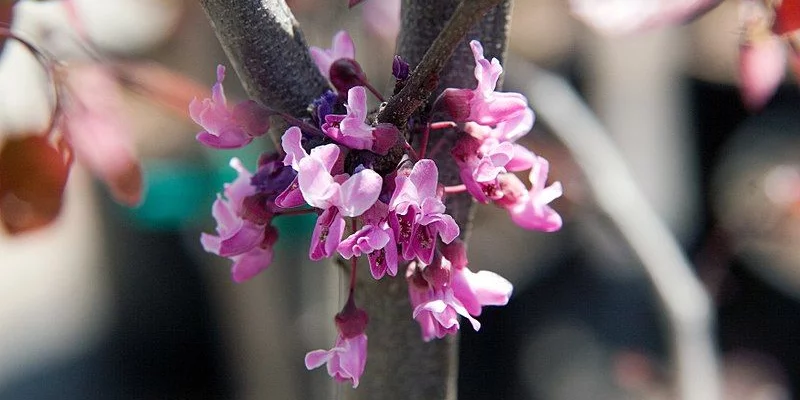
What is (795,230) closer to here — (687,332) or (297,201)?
(687,332)

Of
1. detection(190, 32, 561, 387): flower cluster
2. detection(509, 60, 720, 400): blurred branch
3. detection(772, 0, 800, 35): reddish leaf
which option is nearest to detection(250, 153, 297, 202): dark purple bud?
detection(190, 32, 561, 387): flower cluster

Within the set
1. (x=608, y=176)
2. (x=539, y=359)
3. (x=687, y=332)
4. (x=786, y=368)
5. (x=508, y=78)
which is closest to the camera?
(x=687, y=332)

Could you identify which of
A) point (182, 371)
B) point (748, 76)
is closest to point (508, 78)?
point (748, 76)

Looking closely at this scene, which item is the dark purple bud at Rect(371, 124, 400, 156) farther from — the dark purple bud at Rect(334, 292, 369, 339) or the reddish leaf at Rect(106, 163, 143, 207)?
the reddish leaf at Rect(106, 163, 143, 207)

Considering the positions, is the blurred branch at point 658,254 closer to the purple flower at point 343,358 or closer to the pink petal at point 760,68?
the pink petal at point 760,68

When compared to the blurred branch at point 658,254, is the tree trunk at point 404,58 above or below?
above

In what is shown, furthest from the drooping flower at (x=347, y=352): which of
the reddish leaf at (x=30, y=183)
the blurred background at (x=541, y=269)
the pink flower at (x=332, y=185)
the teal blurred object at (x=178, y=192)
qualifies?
the blurred background at (x=541, y=269)

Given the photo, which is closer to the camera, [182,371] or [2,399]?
[2,399]
